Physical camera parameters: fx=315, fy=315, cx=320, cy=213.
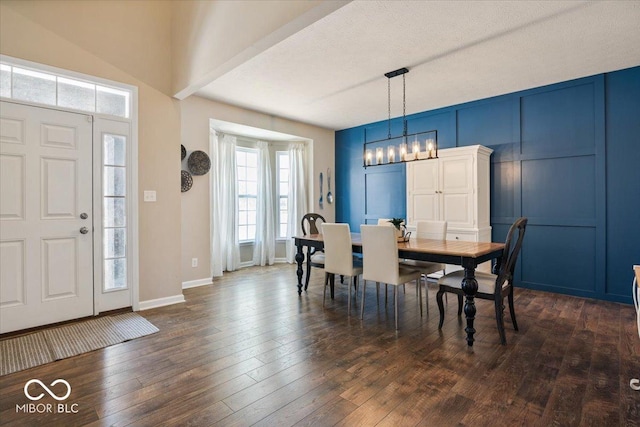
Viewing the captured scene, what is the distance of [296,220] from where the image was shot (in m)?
6.22

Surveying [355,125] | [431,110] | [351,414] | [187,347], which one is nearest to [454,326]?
[351,414]

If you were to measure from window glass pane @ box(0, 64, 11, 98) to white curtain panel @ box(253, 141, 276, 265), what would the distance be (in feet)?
12.0

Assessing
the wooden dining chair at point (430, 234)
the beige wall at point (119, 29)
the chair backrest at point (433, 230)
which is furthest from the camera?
the chair backrest at point (433, 230)

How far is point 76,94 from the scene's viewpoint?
9.99ft

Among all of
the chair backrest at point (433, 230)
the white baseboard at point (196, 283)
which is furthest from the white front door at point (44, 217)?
the chair backrest at point (433, 230)

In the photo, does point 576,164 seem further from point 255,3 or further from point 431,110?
point 255,3

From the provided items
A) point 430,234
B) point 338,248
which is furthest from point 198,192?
point 430,234

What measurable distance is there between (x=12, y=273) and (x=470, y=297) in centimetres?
388

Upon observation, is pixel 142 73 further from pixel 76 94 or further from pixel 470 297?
pixel 470 297

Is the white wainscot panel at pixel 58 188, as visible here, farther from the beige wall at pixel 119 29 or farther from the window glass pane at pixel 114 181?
the beige wall at pixel 119 29

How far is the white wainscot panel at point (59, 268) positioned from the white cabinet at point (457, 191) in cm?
420

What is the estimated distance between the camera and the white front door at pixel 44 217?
2.69 meters

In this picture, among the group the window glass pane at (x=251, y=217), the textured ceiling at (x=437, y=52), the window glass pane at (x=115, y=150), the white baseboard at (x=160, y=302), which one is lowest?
the white baseboard at (x=160, y=302)

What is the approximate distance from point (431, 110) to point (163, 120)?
3994mm
